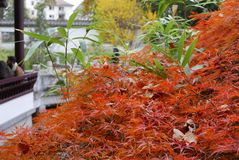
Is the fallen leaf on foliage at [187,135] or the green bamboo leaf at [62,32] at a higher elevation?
the green bamboo leaf at [62,32]

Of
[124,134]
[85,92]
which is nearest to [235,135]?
[124,134]

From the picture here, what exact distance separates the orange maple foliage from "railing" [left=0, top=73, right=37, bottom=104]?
9.11 ft

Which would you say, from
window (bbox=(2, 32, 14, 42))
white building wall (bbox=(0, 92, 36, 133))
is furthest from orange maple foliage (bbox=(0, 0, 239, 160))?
window (bbox=(2, 32, 14, 42))

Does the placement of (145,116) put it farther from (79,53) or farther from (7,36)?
(7,36)

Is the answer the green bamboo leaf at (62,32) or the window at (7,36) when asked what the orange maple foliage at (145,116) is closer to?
the green bamboo leaf at (62,32)

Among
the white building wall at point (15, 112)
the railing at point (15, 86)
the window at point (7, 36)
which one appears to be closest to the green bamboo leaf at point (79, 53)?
the white building wall at point (15, 112)

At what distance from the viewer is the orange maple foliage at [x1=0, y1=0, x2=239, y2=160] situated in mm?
617

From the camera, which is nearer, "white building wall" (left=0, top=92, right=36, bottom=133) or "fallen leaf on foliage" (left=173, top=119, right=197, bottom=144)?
"fallen leaf on foliage" (left=173, top=119, right=197, bottom=144)

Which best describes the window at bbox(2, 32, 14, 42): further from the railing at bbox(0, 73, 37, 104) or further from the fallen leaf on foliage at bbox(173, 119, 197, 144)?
the fallen leaf on foliage at bbox(173, 119, 197, 144)

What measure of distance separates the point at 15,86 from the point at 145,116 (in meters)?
3.30

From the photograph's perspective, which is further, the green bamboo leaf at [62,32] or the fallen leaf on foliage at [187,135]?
the green bamboo leaf at [62,32]

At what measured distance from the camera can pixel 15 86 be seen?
150 inches

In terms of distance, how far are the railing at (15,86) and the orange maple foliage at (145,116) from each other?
9.11 ft

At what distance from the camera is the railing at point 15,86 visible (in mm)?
3550
